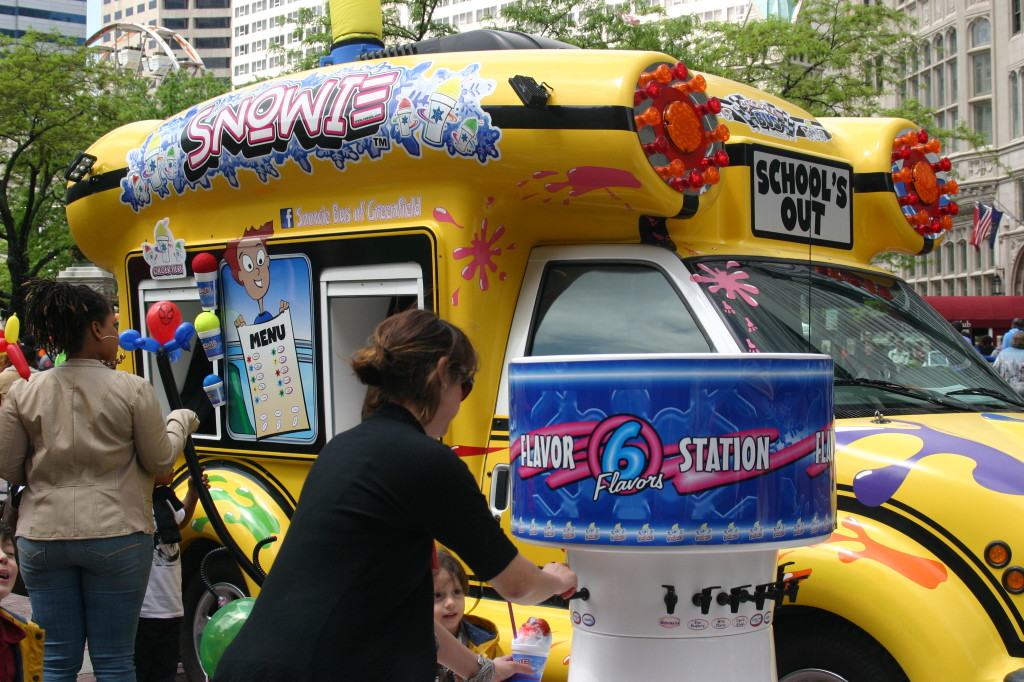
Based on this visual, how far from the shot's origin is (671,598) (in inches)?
104

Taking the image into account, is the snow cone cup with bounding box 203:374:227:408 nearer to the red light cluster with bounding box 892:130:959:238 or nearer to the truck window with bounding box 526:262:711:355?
the truck window with bounding box 526:262:711:355

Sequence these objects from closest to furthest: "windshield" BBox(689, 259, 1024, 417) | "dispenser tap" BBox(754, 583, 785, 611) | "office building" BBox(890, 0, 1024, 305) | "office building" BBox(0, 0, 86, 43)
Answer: "dispenser tap" BBox(754, 583, 785, 611) → "windshield" BBox(689, 259, 1024, 417) → "office building" BBox(890, 0, 1024, 305) → "office building" BBox(0, 0, 86, 43)

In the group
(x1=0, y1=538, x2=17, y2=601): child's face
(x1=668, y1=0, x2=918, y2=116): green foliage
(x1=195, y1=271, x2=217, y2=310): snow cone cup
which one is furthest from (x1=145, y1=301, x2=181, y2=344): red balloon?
(x1=668, y1=0, x2=918, y2=116): green foliage

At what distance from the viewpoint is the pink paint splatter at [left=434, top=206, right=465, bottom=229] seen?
4.77 metres

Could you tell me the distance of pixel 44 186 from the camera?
1043 inches

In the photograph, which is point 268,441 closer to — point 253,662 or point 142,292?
point 142,292

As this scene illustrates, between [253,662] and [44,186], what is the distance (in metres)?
26.7

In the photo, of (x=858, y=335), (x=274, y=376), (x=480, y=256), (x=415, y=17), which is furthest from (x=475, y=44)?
(x=415, y=17)

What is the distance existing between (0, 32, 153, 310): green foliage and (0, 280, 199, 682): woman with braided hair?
69.7ft

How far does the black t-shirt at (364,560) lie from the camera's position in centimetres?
235

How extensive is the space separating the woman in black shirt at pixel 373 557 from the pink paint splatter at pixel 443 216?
7.35ft

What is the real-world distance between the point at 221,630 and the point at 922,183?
12.5 ft

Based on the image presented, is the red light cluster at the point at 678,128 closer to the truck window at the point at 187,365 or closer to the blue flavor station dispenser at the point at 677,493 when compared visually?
the blue flavor station dispenser at the point at 677,493

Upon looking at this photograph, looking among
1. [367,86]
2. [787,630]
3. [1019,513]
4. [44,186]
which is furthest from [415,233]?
[44,186]
